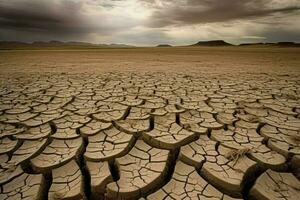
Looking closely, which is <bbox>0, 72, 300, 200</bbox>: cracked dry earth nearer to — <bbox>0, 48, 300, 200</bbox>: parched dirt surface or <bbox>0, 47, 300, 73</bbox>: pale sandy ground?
<bbox>0, 48, 300, 200</bbox>: parched dirt surface

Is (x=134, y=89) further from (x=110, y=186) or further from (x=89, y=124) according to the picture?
(x=110, y=186)

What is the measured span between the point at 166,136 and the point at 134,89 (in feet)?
6.03

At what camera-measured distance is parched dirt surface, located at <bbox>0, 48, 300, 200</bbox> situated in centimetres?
130

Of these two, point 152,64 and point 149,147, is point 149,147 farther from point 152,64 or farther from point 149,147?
point 152,64

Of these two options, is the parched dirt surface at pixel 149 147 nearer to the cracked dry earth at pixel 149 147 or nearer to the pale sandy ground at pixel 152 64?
the cracked dry earth at pixel 149 147

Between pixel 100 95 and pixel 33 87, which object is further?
pixel 33 87

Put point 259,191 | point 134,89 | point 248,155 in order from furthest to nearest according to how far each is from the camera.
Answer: point 134,89, point 248,155, point 259,191

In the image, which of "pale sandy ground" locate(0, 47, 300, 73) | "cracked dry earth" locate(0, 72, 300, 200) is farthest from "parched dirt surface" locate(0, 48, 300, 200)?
"pale sandy ground" locate(0, 47, 300, 73)

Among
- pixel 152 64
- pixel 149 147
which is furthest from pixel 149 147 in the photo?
pixel 152 64

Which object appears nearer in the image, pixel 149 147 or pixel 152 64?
pixel 149 147

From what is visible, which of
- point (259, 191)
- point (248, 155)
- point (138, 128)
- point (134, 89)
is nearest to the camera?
point (259, 191)

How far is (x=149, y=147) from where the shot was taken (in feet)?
5.71

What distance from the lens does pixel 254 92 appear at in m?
3.40

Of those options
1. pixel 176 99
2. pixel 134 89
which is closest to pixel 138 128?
pixel 176 99
